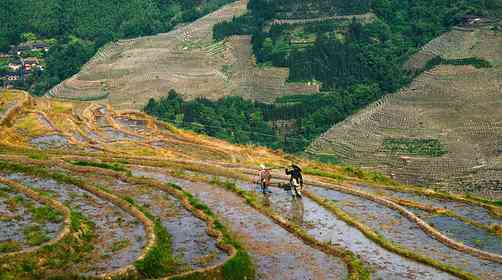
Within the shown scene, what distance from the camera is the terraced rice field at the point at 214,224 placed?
1784cm

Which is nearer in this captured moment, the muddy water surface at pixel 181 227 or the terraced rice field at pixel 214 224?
the terraced rice field at pixel 214 224

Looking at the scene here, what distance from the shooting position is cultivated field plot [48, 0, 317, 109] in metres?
68.9

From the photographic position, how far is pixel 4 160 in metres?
26.8

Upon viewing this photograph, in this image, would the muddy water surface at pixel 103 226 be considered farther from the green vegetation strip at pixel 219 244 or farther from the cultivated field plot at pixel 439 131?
the cultivated field plot at pixel 439 131

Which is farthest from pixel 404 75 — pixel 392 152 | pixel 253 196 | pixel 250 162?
pixel 253 196

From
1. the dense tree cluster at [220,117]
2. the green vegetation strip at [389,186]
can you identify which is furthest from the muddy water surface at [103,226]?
the dense tree cluster at [220,117]

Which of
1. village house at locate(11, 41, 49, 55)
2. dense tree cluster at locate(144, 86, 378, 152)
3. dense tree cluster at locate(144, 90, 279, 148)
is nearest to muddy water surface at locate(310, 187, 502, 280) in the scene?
dense tree cluster at locate(144, 86, 378, 152)

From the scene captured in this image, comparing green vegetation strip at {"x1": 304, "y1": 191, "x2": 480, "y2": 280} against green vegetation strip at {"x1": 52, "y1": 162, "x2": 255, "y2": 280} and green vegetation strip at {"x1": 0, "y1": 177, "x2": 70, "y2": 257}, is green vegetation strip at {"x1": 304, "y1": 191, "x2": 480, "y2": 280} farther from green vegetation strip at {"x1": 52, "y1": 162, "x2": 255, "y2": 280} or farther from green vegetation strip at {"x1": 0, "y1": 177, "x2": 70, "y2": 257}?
green vegetation strip at {"x1": 0, "y1": 177, "x2": 70, "y2": 257}

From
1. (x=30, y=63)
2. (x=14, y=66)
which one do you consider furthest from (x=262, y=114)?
(x=14, y=66)

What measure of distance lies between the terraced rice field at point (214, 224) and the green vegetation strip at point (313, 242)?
0.13 feet

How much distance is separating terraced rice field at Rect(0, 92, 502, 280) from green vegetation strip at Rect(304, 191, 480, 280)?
0.03 metres

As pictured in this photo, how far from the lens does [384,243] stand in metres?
20.1

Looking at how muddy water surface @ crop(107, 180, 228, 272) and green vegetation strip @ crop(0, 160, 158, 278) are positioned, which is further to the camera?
muddy water surface @ crop(107, 180, 228, 272)

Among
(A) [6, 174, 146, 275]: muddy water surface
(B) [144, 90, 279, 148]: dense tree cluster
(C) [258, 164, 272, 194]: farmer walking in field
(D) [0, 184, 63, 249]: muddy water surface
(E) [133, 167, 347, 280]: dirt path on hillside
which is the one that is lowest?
(B) [144, 90, 279, 148]: dense tree cluster
